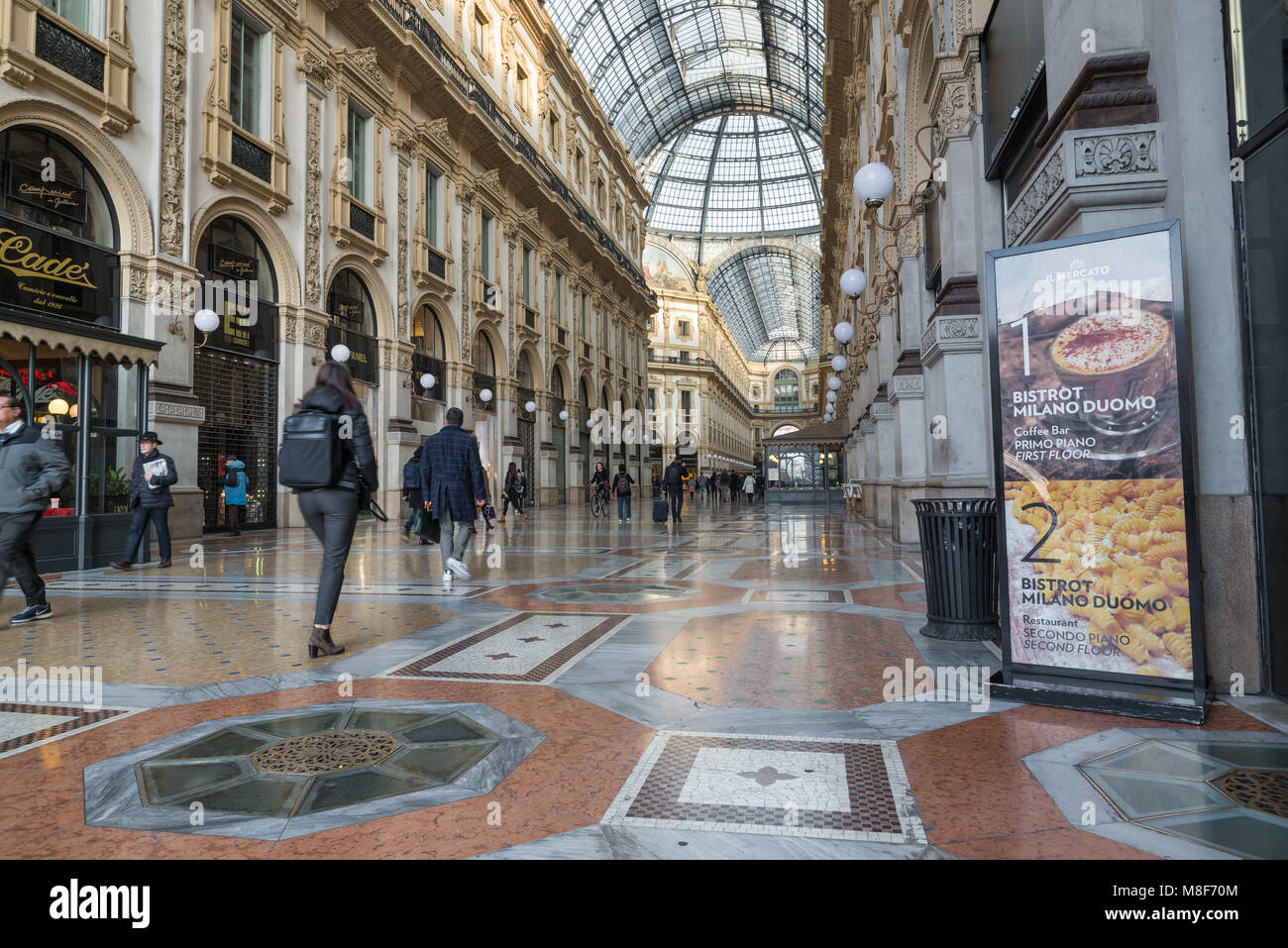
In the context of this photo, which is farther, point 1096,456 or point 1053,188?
point 1053,188

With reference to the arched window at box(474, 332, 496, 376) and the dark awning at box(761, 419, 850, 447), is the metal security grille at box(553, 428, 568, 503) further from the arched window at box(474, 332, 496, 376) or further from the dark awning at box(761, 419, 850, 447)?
the dark awning at box(761, 419, 850, 447)

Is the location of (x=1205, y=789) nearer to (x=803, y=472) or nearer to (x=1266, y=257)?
(x=1266, y=257)

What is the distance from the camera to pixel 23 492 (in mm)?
5312

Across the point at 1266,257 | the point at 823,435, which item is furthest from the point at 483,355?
the point at 1266,257

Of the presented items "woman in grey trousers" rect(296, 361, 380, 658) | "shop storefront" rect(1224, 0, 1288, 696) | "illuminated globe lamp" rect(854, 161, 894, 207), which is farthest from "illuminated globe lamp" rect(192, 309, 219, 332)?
"shop storefront" rect(1224, 0, 1288, 696)

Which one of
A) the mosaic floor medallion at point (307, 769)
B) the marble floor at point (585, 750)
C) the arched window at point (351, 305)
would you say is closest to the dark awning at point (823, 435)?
the arched window at point (351, 305)

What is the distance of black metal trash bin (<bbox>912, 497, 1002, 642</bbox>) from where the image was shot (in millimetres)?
4473

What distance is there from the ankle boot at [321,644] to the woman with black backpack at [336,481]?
0.07m

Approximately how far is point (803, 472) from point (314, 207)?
25.4 m

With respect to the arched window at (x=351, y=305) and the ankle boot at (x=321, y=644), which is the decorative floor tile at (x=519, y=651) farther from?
the arched window at (x=351, y=305)

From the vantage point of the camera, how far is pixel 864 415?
62.5 feet

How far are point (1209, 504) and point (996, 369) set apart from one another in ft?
3.66

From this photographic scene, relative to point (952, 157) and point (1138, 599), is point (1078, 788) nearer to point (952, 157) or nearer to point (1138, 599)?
point (1138, 599)

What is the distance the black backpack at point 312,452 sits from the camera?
4.32 m
